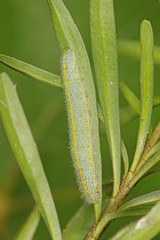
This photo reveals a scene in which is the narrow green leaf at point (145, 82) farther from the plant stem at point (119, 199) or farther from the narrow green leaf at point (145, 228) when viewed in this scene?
the narrow green leaf at point (145, 228)

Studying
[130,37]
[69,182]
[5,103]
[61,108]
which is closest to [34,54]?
[61,108]

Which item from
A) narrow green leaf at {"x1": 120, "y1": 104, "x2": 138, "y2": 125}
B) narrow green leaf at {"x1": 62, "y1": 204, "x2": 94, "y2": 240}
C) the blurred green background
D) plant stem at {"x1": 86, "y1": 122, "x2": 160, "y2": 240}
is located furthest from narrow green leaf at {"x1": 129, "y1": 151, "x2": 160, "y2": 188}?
the blurred green background

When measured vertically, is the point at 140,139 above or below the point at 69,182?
above

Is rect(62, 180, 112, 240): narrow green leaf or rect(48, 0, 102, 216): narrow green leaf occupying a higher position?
rect(48, 0, 102, 216): narrow green leaf

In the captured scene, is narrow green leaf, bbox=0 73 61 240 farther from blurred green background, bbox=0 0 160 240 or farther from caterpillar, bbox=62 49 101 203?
blurred green background, bbox=0 0 160 240

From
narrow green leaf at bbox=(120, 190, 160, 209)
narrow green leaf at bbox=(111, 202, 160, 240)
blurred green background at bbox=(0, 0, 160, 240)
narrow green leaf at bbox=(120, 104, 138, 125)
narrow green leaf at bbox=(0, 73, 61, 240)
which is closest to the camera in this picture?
narrow green leaf at bbox=(111, 202, 160, 240)

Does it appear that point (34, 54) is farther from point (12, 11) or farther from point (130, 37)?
point (130, 37)

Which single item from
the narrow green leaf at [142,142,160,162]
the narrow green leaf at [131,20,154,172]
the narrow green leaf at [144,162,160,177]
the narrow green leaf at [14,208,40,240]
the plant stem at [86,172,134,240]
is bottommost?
the narrow green leaf at [14,208,40,240]
